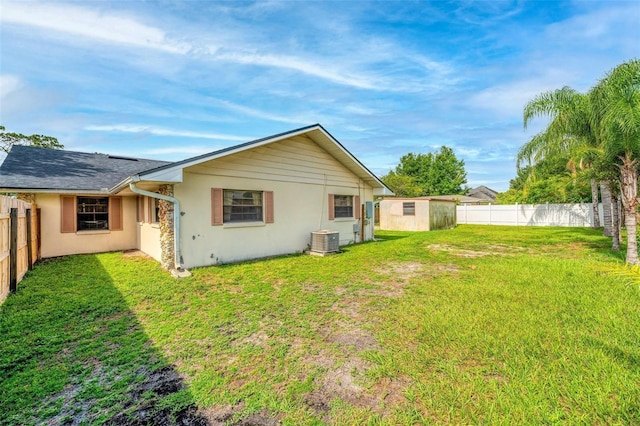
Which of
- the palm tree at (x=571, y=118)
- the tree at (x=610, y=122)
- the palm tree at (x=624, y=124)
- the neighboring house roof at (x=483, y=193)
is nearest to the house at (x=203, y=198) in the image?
the palm tree at (x=571, y=118)

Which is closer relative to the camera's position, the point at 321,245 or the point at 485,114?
the point at 321,245

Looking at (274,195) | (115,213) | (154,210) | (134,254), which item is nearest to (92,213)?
(115,213)

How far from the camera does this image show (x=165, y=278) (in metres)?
6.43

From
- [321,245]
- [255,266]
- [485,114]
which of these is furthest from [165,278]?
[485,114]

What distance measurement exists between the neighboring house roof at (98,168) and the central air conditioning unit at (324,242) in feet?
10.2

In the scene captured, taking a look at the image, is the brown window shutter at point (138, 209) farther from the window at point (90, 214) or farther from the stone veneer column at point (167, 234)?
the stone veneer column at point (167, 234)

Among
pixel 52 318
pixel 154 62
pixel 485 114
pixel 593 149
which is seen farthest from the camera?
pixel 485 114

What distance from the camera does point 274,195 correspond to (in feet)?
30.3

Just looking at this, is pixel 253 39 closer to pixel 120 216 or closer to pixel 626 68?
pixel 120 216

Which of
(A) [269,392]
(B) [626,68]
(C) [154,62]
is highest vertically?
(C) [154,62]

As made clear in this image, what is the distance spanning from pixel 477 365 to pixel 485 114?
2273cm

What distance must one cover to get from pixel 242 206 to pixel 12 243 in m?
4.80

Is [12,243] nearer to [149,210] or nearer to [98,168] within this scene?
[149,210]

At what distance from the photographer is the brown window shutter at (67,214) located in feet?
30.1
